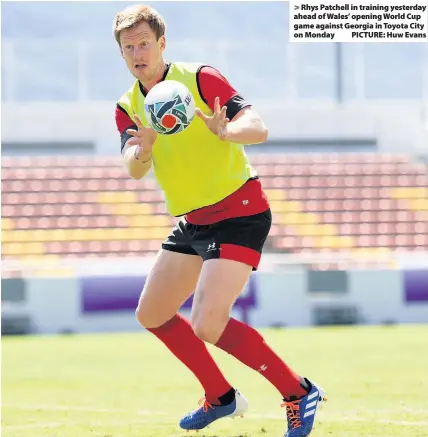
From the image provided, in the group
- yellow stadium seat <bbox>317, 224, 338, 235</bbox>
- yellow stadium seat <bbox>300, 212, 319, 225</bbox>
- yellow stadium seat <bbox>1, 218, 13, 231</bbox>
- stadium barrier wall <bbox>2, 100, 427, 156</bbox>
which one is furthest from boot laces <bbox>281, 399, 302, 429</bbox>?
stadium barrier wall <bbox>2, 100, 427, 156</bbox>

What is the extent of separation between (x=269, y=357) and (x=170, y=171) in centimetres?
98

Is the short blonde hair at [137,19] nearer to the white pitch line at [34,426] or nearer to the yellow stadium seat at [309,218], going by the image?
the white pitch line at [34,426]

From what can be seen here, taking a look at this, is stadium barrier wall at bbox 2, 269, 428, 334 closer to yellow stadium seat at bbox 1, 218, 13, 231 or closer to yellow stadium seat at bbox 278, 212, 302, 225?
yellow stadium seat at bbox 278, 212, 302, 225

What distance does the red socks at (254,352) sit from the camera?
Result: 4.58 metres

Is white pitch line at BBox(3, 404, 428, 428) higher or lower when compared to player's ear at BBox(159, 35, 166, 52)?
lower

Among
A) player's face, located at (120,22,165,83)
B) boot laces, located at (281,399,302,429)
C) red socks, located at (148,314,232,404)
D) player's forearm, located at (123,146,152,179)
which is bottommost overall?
boot laces, located at (281,399,302,429)

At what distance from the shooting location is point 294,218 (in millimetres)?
19922

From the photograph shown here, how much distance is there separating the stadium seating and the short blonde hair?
46.4ft

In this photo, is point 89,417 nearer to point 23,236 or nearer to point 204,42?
point 23,236

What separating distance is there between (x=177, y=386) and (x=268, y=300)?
253 inches

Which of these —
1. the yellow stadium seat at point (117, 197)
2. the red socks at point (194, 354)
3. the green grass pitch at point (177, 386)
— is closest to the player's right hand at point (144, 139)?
the red socks at point (194, 354)

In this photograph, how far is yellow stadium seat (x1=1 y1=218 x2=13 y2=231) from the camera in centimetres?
1958

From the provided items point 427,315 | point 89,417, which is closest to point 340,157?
point 427,315

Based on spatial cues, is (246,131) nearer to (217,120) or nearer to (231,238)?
(217,120)
